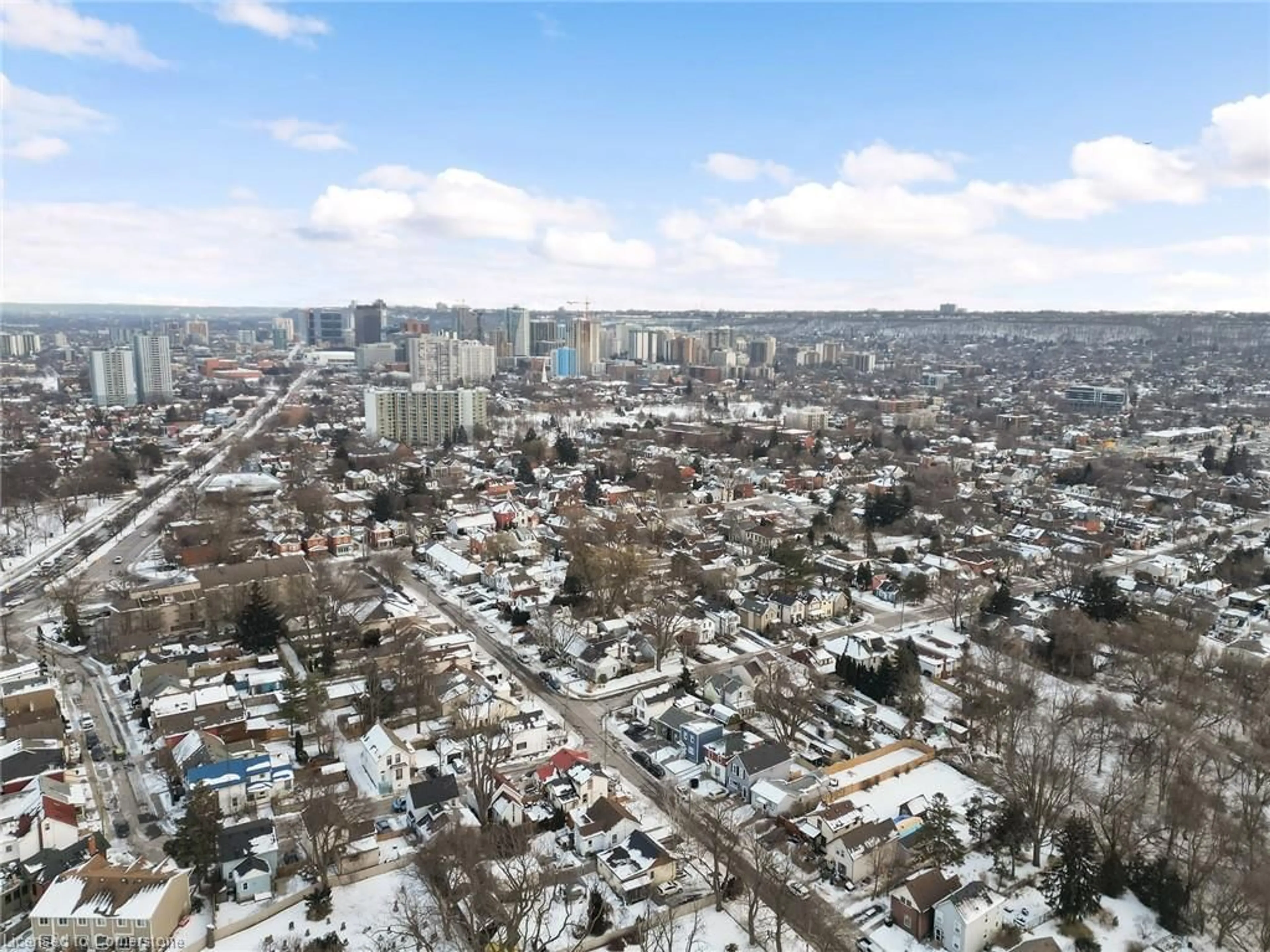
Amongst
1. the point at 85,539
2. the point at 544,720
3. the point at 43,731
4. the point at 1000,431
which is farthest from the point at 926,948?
the point at 1000,431

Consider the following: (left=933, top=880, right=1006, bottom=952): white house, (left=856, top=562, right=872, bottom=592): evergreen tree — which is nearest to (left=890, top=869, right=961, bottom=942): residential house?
(left=933, top=880, right=1006, bottom=952): white house

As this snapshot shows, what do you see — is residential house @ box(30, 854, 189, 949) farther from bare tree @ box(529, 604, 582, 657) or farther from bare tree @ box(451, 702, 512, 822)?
bare tree @ box(529, 604, 582, 657)

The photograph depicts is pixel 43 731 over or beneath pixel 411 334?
beneath

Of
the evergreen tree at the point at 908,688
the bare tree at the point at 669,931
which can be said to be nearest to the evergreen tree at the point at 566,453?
the evergreen tree at the point at 908,688

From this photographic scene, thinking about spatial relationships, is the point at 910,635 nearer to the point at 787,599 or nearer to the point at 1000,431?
the point at 787,599

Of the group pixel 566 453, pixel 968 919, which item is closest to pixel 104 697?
pixel 968 919

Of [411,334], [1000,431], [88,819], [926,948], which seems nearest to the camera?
[926,948]
